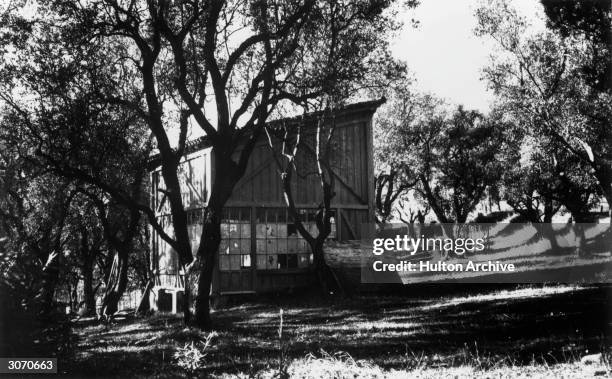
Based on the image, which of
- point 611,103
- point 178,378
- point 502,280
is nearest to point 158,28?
point 178,378

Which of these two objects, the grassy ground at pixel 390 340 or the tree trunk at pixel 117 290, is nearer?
the grassy ground at pixel 390 340

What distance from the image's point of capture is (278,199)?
21.9 meters

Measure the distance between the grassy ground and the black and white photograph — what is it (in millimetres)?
76

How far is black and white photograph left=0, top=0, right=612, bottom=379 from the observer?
8617mm

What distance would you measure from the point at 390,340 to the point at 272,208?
1164 cm

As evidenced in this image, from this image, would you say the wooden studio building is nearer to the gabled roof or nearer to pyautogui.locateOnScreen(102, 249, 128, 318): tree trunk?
the gabled roof

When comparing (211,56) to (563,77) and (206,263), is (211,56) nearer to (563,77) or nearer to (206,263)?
(206,263)

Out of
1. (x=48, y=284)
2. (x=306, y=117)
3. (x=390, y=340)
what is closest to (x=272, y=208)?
(x=306, y=117)

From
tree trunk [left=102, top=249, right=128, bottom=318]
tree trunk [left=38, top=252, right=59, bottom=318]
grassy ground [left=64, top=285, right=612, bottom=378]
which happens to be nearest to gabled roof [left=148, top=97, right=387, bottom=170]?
tree trunk [left=102, top=249, right=128, bottom=318]

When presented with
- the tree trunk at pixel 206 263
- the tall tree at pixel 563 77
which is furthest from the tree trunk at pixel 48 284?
the tall tree at pixel 563 77

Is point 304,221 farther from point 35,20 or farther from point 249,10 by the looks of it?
point 35,20

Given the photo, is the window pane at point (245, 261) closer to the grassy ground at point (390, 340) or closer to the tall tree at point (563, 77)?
the grassy ground at point (390, 340)

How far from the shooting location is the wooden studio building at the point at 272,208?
2111cm

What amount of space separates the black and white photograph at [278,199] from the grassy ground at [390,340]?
0.08 m
